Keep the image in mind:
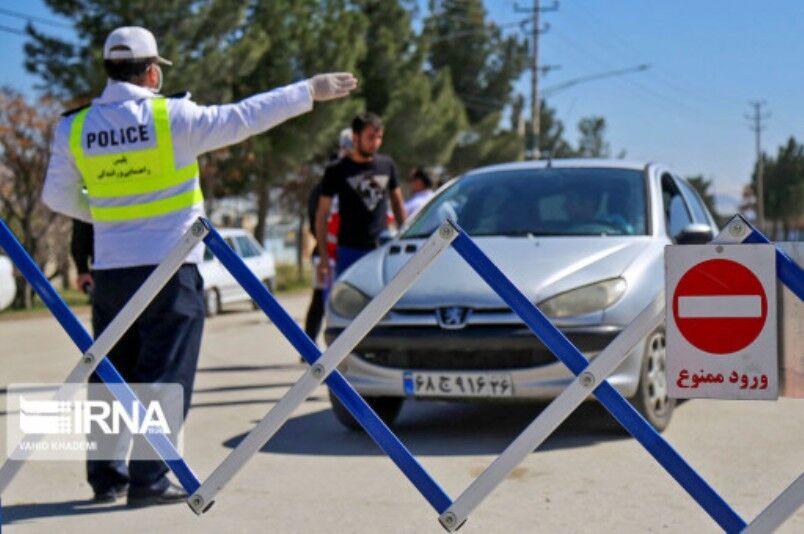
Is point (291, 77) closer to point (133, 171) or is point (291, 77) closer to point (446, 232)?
point (133, 171)

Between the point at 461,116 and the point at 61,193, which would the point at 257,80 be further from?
the point at 61,193

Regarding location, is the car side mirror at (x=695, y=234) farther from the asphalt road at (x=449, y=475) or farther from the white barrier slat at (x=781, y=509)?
the white barrier slat at (x=781, y=509)

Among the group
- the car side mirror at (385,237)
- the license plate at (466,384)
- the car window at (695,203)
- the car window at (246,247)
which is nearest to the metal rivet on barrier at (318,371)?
the license plate at (466,384)

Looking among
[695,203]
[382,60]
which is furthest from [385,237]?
[382,60]

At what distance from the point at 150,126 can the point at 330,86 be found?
0.95 m

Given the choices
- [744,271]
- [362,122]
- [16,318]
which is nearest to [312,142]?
[16,318]

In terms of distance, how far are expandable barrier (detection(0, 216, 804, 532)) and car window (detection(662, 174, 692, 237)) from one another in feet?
13.4

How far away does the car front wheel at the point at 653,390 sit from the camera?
6.58 m

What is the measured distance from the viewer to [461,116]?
168 ft

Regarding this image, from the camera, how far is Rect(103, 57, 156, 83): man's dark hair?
524 centimetres

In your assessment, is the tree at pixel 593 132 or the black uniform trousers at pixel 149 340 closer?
the black uniform trousers at pixel 149 340

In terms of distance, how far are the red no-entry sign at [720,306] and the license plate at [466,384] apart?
3.03 metres

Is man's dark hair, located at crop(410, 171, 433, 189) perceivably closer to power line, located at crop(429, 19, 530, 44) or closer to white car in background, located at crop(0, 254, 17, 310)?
white car in background, located at crop(0, 254, 17, 310)

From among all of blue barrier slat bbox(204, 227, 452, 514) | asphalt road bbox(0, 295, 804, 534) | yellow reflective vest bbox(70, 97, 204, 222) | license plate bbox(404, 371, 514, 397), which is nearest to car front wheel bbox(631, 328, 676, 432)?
asphalt road bbox(0, 295, 804, 534)
